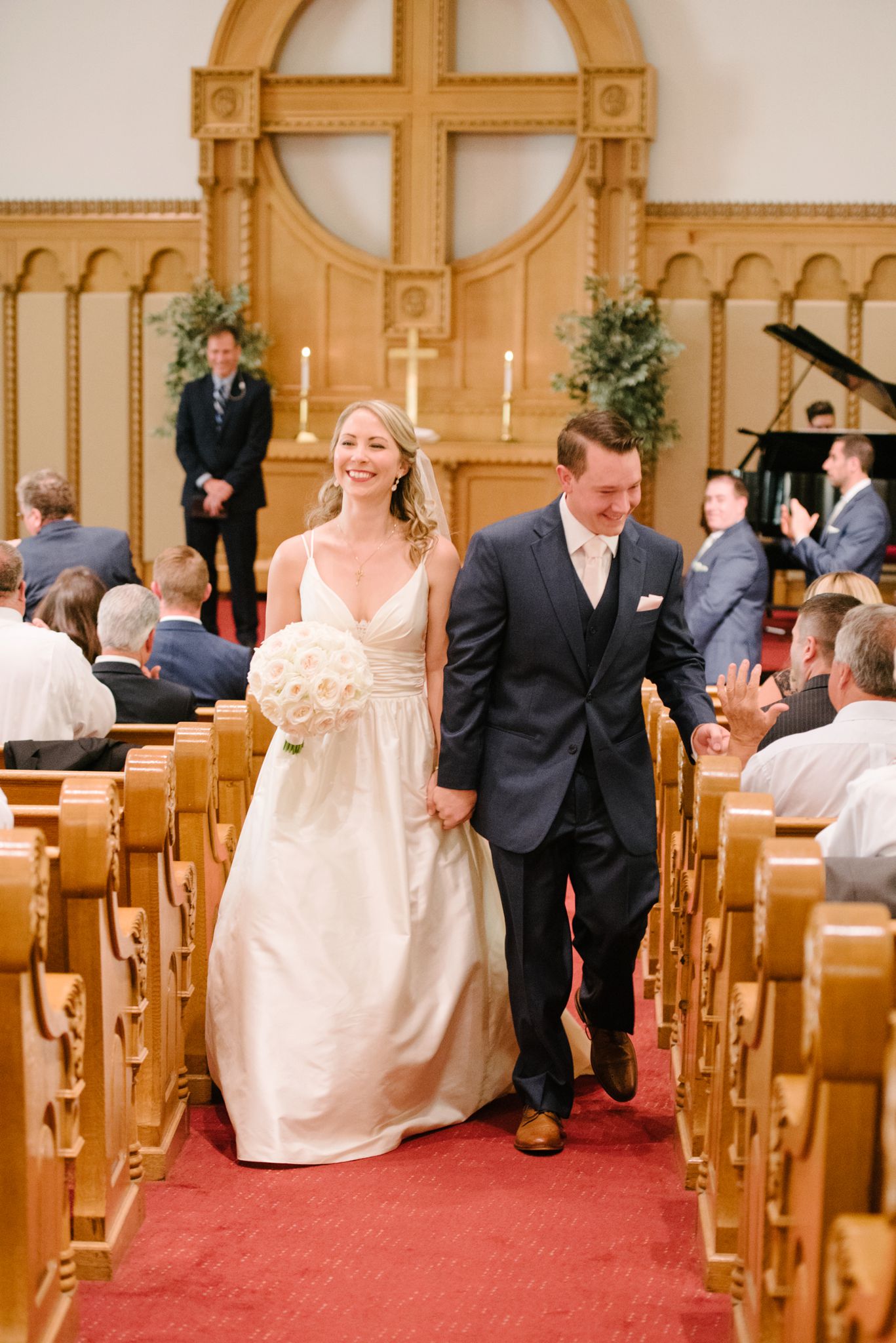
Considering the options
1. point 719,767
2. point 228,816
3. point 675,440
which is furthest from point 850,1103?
point 675,440

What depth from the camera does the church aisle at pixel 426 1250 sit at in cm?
242

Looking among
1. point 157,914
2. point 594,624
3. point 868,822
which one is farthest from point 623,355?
point 868,822

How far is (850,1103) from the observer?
1.70 metres

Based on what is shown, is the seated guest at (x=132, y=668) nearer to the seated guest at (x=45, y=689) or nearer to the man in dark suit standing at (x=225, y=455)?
the seated guest at (x=45, y=689)

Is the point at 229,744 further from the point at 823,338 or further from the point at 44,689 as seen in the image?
the point at 823,338

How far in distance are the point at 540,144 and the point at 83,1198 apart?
9420 mm

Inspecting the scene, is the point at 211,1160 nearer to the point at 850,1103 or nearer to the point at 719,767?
the point at 719,767

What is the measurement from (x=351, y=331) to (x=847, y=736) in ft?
27.2

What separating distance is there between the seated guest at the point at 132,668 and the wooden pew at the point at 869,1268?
2.89 metres

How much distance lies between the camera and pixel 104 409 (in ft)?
36.0

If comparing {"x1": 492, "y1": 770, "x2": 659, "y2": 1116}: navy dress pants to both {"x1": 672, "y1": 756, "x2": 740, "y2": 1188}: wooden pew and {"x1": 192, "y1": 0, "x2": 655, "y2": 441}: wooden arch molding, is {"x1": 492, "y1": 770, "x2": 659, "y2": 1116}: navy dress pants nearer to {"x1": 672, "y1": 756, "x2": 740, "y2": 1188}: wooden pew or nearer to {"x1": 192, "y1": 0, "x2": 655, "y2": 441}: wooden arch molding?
{"x1": 672, "y1": 756, "x2": 740, "y2": 1188}: wooden pew

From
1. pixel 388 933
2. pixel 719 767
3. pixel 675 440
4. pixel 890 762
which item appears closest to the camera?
pixel 719 767

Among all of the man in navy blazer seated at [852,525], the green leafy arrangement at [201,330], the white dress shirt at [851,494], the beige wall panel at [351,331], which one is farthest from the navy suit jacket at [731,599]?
the beige wall panel at [351,331]

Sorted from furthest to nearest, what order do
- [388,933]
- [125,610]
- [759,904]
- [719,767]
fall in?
1. [125,610]
2. [388,933]
3. [719,767]
4. [759,904]
